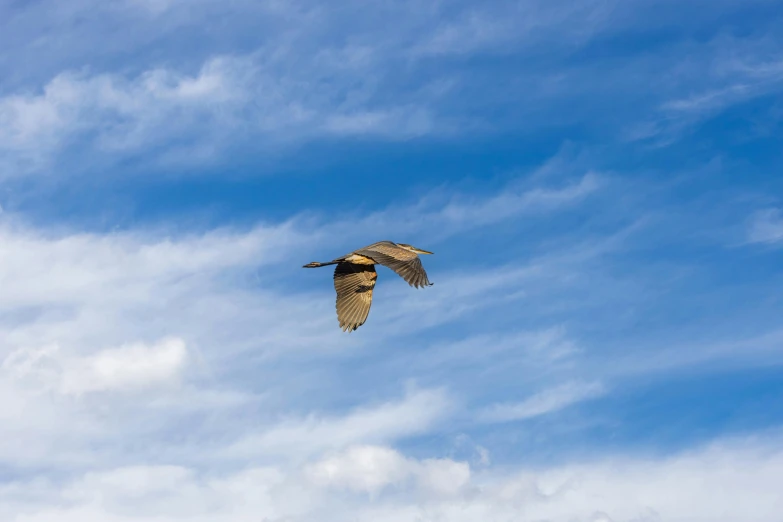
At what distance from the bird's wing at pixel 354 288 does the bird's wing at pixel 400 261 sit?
1215 millimetres

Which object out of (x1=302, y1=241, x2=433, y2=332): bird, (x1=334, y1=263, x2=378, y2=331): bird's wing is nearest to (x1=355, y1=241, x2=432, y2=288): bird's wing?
(x1=302, y1=241, x2=433, y2=332): bird

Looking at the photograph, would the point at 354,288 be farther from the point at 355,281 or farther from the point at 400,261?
the point at 400,261

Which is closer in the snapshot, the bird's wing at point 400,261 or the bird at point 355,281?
the bird's wing at point 400,261

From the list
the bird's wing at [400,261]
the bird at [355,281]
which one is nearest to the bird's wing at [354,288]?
the bird at [355,281]

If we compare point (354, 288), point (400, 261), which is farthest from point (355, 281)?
point (400, 261)

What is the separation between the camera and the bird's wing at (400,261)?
28394mm

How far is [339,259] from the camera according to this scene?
109 ft

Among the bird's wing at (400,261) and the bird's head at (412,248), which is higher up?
the bird's head at (412,248)

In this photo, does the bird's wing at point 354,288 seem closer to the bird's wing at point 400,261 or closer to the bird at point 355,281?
the bird at point 355,281

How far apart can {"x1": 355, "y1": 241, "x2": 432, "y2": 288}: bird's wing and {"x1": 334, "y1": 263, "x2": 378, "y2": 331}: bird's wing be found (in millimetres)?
1215

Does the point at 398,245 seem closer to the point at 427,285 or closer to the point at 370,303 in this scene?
the point at 370,303

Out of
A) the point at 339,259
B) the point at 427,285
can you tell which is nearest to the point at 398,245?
the point at 339,259

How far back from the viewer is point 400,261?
A: 2948 cm

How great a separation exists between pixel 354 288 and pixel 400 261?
4.52 metres
